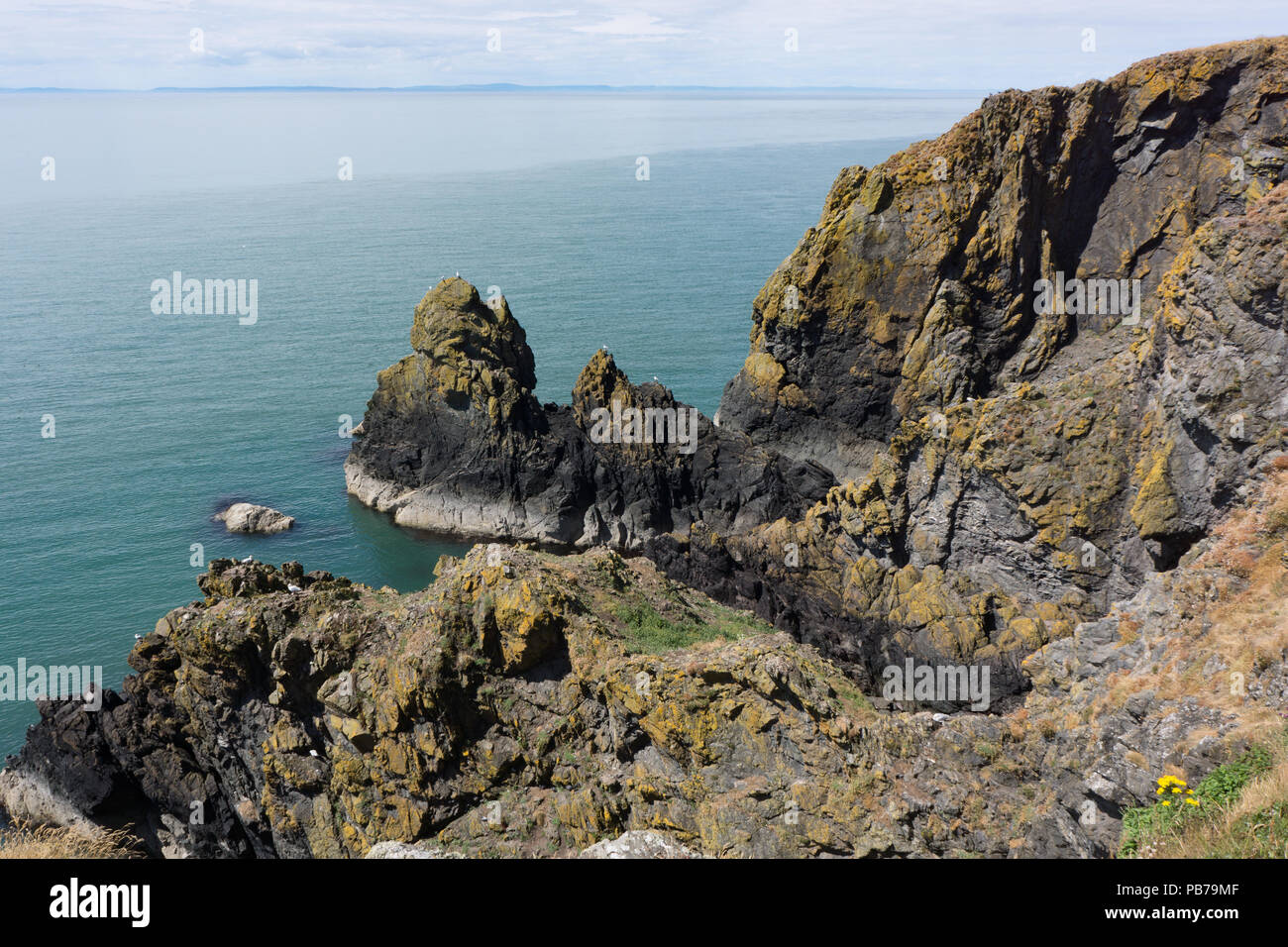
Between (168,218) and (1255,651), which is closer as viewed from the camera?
(1255,651)

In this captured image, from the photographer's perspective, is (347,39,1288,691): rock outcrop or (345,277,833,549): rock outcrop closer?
(347,39,1288,691): rock outcrop

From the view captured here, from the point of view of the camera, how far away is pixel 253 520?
190 feet

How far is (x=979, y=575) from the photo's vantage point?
40.5m

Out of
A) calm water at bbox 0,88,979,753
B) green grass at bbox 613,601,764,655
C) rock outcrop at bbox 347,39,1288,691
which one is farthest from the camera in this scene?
calm water at bbox 0,88,979,753

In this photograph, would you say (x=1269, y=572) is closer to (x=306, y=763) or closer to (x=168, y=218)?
(x=306, y=763)

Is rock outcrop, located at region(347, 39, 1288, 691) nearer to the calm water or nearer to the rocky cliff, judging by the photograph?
the rocky cliff

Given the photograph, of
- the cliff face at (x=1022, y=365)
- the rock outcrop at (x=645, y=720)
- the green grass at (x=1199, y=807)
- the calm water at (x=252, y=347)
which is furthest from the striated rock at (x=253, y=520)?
the green grass at (x=1199, y=807)

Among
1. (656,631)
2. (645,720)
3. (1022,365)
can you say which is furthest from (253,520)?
(1022,365)

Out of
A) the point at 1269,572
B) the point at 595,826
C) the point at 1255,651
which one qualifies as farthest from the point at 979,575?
the point at 595,826

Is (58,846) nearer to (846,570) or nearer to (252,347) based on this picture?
(846,570)

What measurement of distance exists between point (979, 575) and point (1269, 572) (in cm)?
1950

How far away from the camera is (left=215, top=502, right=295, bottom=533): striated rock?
57625 mm

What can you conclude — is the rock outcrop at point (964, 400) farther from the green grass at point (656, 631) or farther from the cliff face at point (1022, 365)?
the green grass at point (656, 631)

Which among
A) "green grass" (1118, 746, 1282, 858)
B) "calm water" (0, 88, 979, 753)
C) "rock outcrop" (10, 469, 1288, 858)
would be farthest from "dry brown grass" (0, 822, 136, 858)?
"green grass" (1118, 746, 1282, 858)
